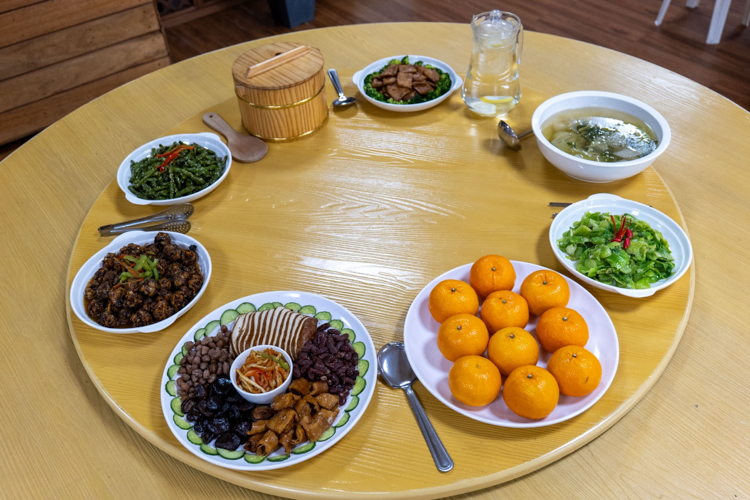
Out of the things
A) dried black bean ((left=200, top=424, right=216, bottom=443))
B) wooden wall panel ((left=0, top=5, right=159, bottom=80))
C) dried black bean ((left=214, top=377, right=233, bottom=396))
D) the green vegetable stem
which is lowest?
wooden wall panel ((left=0, top=5, right=159, bottom=80))

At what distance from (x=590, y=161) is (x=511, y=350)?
2.23ft

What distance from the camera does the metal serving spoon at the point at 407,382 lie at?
3.30 ft

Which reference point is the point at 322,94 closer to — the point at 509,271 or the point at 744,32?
the point at 509,271

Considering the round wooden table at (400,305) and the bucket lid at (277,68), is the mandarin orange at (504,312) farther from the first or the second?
the bucket lid at (277,68)

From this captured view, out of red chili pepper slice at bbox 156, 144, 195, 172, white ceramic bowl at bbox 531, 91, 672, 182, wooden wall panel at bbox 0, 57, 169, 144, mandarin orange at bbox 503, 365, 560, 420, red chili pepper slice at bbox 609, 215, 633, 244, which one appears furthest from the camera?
wooden wall panel at bbox 0, 57, 169, 144

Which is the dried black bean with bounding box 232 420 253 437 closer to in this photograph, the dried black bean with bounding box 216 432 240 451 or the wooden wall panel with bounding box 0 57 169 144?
the dried black bean with bounding box 216 432 240 451

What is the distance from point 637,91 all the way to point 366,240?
1.18m

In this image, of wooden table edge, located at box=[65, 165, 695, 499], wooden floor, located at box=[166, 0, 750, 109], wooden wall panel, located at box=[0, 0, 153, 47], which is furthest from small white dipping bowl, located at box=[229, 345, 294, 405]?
wooden floor, located at box=[166, 0, 750, 109]

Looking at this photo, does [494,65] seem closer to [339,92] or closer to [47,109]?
[339,92]

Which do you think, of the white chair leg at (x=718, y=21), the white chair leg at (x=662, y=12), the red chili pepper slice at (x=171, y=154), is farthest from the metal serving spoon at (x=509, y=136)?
the white chair leg at (x=662, y=12)

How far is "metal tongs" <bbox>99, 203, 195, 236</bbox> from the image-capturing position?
1.46 metres

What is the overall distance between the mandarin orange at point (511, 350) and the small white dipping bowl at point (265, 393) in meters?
0.41

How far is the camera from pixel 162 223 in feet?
4.91

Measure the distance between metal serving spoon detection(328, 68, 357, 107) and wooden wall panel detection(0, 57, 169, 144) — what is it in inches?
88.6
